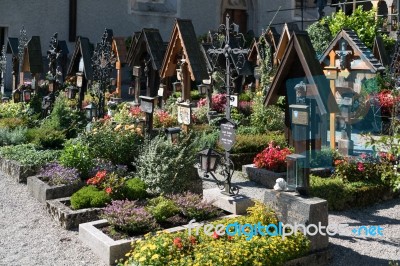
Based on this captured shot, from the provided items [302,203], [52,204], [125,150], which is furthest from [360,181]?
[52,204]

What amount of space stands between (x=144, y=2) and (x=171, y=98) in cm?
1131

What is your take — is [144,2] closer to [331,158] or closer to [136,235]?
[331,158]

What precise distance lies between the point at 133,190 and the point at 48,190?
131 centimetres

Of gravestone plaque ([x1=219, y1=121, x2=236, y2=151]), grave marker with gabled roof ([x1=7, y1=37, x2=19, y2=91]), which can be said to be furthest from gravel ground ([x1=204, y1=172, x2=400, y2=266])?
grave marker with gabled roof ([x1=7, y1=37, x2=19, y2=91])

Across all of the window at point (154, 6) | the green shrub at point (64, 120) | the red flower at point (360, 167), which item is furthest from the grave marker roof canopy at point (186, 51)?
the window at point (154, 6)

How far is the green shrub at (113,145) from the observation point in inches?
363

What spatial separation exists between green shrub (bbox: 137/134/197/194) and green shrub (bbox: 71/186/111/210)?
0.84m

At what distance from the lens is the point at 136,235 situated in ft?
20.2

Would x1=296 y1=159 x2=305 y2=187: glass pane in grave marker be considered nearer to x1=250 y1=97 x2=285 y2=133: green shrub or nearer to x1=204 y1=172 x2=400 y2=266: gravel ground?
x1=204 y1=172 x2=400 y2=266: gravel ground

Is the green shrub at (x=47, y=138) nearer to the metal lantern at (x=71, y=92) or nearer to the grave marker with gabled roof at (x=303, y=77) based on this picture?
the metal lantern at (x=71, y=92)

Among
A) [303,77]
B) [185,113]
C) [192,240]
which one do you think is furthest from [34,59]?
[192,240]

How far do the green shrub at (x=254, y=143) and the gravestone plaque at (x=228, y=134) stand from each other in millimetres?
2833

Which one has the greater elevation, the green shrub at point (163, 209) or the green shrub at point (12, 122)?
the green shrub at point (12, 122)

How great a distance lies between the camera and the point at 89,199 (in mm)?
7219
